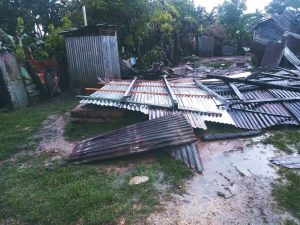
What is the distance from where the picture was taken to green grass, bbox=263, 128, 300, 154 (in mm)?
5391

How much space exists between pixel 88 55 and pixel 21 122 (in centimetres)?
390

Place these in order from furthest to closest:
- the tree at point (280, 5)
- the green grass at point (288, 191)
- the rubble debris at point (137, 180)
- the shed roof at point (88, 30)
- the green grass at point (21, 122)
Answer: the tree at point (280, 5), the shed roof at point (88, 30), the green grass at point (21, 122), the rubble debris at point (137, 180), the green grass at point (288, 191)

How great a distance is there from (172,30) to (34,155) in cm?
1557

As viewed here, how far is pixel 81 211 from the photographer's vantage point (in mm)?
3654

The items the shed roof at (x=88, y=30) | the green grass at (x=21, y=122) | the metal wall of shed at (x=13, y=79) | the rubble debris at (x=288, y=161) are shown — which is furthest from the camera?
the shed roof at (x=88, y=30)

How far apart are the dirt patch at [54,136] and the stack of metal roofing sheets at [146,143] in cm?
39

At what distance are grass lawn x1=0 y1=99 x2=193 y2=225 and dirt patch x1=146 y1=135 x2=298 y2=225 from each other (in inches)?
10.3

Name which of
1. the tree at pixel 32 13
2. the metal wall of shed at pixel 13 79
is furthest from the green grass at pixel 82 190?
the tree at pixel 32 13

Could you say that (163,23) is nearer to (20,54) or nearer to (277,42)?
(277,42)

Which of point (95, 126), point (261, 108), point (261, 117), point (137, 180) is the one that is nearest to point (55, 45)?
A: point (95, 126)

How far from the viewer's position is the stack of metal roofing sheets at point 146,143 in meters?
5.00

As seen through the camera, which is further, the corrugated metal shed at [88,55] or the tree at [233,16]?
the tree at [233,16]

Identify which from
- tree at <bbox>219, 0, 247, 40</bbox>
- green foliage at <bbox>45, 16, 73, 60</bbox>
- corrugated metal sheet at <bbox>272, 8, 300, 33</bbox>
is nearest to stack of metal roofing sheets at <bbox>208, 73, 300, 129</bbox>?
green foliage at <bbox>45, 16, 73, 60</bbox>

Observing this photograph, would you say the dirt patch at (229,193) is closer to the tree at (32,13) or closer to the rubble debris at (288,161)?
the rubble debris at (288,161)
